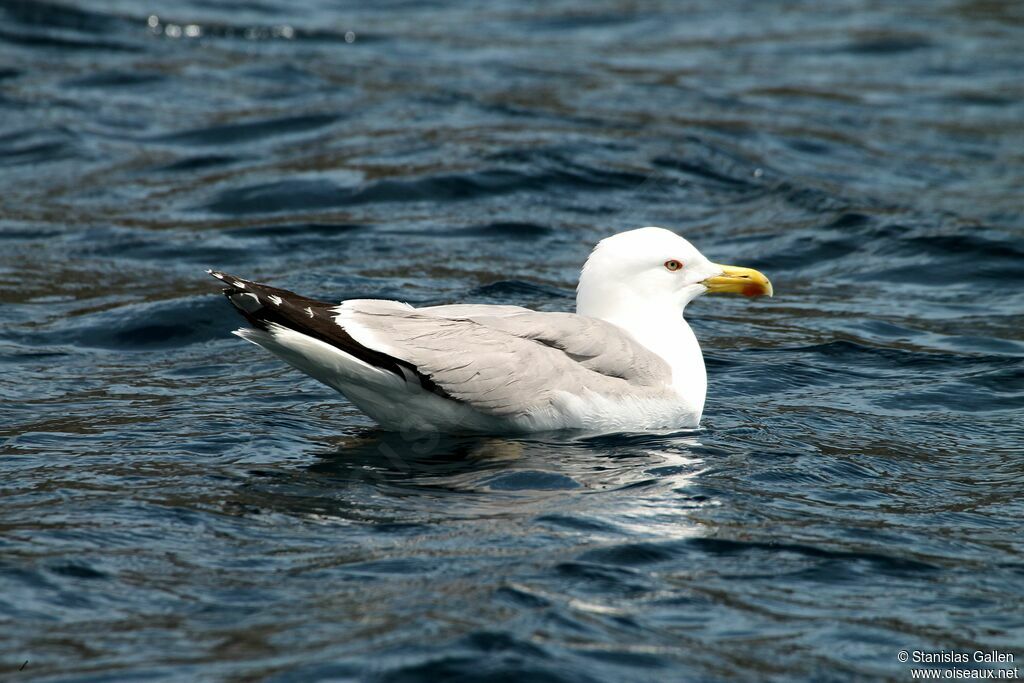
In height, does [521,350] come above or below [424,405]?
above

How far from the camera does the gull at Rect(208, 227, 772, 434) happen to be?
21.6 ft

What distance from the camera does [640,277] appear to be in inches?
302

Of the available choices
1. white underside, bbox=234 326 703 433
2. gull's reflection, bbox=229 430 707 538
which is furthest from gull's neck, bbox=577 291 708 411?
gull's reflection, bbox=229 430 707 538

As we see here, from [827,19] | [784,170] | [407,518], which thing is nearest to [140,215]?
[784,170]

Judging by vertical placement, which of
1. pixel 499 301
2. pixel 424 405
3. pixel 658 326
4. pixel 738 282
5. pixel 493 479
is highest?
pixel 738 282

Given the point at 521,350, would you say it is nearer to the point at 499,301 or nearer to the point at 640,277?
the point at 640,277

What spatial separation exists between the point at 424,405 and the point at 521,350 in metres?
0.54

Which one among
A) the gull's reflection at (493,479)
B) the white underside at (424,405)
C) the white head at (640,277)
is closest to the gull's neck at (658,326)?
the white head at (640,277)

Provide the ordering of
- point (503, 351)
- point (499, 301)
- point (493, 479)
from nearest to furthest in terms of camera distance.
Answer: point (493, 479), point (503, 351), point (499, 301)

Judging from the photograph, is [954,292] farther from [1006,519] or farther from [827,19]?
[827,19]

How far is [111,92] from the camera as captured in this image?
16.1m

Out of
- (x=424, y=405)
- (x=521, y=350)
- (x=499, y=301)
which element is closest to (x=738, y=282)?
(x=521, y=350)

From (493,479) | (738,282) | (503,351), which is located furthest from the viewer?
(738,282)

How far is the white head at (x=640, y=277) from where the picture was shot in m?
7.63
